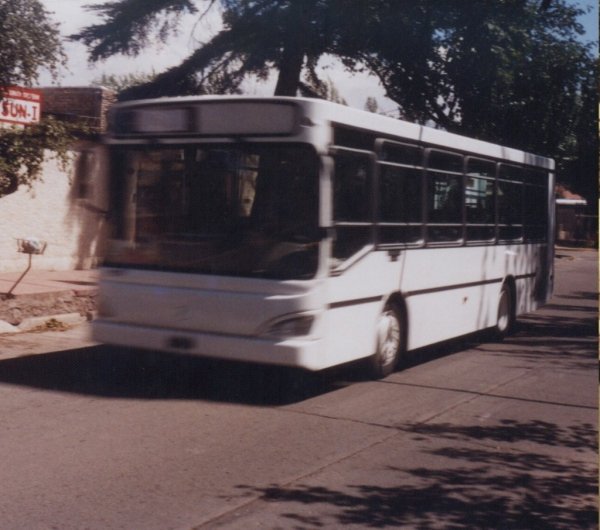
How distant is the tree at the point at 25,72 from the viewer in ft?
43.7

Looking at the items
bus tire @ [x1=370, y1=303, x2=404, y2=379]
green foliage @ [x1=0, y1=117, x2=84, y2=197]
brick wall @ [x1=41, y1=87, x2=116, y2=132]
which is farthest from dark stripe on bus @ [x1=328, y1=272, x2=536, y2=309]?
brick wall @ [x1=41, y1=87, x2=116, y2=132]

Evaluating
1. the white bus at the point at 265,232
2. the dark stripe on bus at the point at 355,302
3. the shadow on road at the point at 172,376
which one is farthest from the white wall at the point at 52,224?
the dark stripe on bus at the point at 355,302

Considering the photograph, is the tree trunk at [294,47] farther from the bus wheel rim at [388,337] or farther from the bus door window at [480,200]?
the bus wheel rim at [388,337]

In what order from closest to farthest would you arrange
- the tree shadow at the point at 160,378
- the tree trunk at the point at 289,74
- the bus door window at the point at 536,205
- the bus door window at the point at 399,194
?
the tree shadow at the point at 160,378 < the bus door window at the point at 399,194 < the bus door window at the point at 536,205 < the tree trunk at the point at 289,74

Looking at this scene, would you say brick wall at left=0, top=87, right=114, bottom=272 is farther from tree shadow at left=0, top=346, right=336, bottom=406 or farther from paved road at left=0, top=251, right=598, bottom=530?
paved road at left=0, top=251, right=598, bottom=530

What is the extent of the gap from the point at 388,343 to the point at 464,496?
401 cm

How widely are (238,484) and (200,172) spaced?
3557 millimetres

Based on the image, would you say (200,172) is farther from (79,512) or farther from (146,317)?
(79,512)

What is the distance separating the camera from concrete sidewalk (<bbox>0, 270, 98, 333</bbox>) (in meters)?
12.8

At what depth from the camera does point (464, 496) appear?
606 centimetres

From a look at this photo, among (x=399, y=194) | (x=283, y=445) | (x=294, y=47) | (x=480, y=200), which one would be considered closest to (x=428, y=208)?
(x=399, y=194)

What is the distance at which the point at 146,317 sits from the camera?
8.87 metres

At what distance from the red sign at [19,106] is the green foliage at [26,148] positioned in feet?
1.96

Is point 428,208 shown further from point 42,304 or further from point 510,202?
point 42,304
